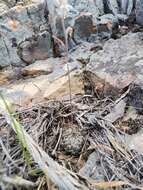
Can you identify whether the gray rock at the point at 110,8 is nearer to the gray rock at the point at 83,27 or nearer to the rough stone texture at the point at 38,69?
the gray rock at the point at 83,27

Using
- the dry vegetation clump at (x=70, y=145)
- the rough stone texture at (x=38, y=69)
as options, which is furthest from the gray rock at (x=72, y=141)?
the rough stone texture at (x=38, y=69)

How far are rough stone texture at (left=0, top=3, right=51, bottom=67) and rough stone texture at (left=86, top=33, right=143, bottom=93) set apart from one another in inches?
15.9

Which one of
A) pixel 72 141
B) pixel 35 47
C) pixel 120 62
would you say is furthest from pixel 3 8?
pixel 72 141

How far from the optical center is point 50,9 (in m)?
2.35

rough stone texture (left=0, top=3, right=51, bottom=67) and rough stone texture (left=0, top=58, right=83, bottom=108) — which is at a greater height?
rough stone texture (left=0, top=3, right=51, bottom=67)

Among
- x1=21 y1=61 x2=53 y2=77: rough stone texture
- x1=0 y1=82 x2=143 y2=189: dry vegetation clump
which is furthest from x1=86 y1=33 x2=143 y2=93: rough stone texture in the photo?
x1=21 y1=61 x2=53 y2=77: rough stone texture

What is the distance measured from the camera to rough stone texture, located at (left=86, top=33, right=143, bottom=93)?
191cm

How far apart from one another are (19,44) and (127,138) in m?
1.09

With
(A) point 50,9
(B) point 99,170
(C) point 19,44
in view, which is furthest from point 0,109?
(A) point 50,9

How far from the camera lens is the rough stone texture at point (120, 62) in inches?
75.1

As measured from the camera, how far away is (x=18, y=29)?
2322mm

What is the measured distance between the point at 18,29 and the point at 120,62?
2.43 ft

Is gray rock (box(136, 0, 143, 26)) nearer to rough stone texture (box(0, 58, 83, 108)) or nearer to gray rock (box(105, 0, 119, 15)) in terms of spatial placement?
gray rock (box(105, 0, 119, 15))

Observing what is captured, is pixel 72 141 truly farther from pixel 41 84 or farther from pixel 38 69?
pixel 38 69
